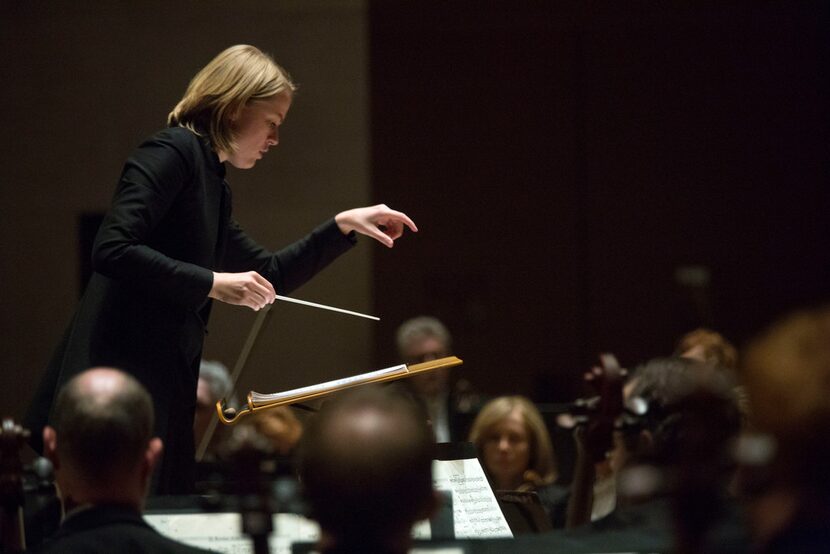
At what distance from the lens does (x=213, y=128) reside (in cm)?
281

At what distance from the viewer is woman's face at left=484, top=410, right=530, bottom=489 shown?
4.27 metres

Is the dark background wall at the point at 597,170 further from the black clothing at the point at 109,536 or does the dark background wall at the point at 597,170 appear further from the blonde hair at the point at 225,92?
the black clothing at the point at 109,536

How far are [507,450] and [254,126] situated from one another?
6.26 feet

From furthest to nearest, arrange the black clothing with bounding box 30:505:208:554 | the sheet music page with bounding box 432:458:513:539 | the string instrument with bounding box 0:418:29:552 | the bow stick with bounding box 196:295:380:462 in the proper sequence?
the bow stick with bounding box 196:295:380:462, the sheet music page with bounding box 432:458:513:539, the string instrument with bounding box 0:418:29:552, the black clothing with bounding box 30:505:208:554

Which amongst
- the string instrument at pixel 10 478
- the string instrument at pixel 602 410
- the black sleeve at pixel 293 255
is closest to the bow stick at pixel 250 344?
the black sleeve at pixel 293 255

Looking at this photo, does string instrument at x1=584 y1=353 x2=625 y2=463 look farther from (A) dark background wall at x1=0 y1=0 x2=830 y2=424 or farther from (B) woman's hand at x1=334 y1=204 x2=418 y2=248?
(A) dark background wall at x1=0 y1=0 x2=830 y2=424

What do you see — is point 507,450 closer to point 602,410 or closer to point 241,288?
point 241,288

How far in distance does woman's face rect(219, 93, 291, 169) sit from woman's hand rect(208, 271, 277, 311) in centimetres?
35

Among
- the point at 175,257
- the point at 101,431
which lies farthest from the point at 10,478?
the point at 175,257

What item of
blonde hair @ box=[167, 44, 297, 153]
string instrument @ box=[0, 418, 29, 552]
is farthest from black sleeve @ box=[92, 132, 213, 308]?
string instrument @ box=[0, 418, 29, 552]

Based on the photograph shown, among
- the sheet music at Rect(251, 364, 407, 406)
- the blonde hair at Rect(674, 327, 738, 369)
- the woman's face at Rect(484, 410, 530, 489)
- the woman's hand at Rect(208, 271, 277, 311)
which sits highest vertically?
the woman's hand at Rect(208, 271, 277, 311)

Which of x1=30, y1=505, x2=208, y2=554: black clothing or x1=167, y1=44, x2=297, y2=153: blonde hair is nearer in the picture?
x1=30, y1=505, x2=208, y2=554: black clothing

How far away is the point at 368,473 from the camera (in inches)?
58.7

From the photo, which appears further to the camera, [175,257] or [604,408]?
[175,257]
